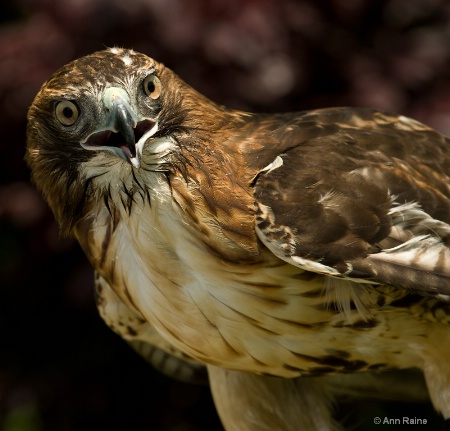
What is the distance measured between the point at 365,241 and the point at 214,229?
1.46 ft

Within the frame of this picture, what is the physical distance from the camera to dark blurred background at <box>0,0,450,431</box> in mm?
4219

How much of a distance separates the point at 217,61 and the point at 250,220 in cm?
121

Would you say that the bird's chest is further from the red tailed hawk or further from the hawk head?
the hawk head

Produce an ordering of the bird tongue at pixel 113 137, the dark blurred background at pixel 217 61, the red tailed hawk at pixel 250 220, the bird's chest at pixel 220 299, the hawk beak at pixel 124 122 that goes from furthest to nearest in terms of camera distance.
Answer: the dark blurred background at pixel 217 61 → the bird's chest at pixel 220 299 → the red tailed hawk at pixel 250 220 → the bird tongue at pixel 113 137 → the hawk beak at pixel 124 122

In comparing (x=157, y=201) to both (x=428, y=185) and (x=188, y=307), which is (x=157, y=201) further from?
(x=428, y=185)

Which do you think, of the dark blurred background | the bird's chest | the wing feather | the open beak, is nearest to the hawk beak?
the open beak

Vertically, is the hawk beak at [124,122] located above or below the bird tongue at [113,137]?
above

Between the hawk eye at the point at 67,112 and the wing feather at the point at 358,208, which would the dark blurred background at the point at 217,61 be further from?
the hawk eye at the point at 67,112

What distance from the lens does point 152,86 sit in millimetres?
3123

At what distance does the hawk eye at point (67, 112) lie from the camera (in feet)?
9.90

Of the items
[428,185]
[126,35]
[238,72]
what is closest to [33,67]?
[126,35]

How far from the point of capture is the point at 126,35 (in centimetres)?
425

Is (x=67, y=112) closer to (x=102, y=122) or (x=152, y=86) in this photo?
(x=102, y=122)

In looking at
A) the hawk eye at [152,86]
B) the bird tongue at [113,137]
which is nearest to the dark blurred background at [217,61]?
the hawk eye at [152,86]
